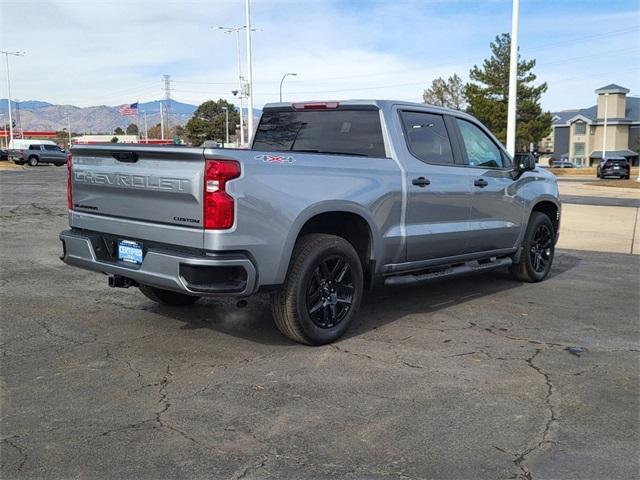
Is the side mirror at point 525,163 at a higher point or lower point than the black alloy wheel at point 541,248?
higher

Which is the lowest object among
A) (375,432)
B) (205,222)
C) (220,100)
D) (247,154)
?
(375,432)

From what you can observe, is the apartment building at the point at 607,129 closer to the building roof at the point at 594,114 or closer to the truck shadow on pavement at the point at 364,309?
the building roof at the point at 594,114

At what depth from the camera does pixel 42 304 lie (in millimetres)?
6328

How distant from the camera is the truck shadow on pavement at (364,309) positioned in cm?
559

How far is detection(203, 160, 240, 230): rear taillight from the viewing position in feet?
14.2

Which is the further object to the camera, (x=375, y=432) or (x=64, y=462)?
(x=375, y=432)

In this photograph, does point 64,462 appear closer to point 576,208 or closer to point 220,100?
point 576,208

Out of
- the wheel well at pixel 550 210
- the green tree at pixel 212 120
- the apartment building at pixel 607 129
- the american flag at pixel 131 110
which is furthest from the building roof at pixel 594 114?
the wheel well at pixel 550 210

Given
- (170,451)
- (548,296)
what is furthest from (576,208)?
(170,451)

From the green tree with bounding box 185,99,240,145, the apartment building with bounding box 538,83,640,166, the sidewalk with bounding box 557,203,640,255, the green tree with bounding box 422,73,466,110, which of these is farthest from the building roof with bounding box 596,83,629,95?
the sidewalk with bounding box 557,203,640,255

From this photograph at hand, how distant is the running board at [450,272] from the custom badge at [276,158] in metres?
1.59

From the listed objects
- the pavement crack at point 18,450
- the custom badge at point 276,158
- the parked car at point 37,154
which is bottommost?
the pavement crack at point 18,450

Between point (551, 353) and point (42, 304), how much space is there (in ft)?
15.5

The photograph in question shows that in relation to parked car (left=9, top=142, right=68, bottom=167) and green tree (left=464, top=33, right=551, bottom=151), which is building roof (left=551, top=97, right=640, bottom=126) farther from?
parked car (left=9, top=142, right=68, bottom=167)
